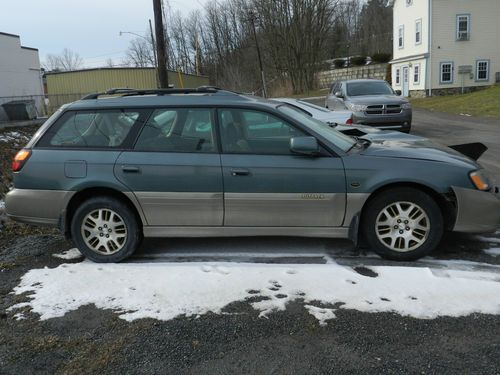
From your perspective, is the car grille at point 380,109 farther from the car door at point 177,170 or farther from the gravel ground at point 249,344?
the gravel ground at point 249,344

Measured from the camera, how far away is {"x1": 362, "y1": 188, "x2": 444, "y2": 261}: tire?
15.0 feet

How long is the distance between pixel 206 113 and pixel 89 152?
126 cm

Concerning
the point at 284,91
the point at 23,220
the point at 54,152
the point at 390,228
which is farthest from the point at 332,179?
the point at 284,91

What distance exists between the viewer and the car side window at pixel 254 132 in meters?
4.71

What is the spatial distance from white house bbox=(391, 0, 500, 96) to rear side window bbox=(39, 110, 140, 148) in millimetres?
30949

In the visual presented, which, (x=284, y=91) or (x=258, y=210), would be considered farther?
(x=284, y=91)

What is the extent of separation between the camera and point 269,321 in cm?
357

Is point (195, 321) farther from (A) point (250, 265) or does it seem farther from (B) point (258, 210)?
(B) point (258, 210)

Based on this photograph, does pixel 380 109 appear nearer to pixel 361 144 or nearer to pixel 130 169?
pixel 361 144

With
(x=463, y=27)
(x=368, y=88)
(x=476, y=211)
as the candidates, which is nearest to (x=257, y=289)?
(x=476, y=211)

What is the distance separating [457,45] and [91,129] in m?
32.1

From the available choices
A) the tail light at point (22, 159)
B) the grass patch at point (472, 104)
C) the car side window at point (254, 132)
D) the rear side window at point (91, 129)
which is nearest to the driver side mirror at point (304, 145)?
the car side window at point (254, 132)

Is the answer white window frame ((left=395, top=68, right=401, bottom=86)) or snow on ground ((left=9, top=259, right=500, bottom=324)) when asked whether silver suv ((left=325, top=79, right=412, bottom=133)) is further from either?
white window frame ((left=395, top=68, right=401, bottom=86))

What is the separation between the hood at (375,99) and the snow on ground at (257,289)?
31.4 ft
